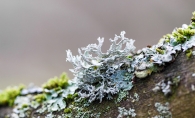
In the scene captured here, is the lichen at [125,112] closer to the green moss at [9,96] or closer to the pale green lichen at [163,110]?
the pale green lichen at [163,110]

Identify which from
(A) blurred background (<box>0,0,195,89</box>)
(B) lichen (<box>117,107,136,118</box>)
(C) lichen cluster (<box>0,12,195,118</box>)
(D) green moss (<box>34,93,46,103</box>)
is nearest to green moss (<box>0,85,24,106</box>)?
(D) green moss (<box>34,93,46,103</box>)

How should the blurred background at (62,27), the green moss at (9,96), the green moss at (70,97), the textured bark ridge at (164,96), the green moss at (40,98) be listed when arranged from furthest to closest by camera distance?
the blurred background at (62,27), the green moss at (9,96), the green moss at (40,98), the green moss at (70,97), the textured bark ridge at (164,96)

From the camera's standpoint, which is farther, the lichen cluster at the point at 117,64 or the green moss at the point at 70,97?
the green moss at the point at 70,97

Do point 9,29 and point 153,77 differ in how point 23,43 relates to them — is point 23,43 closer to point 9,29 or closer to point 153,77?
point 9,29

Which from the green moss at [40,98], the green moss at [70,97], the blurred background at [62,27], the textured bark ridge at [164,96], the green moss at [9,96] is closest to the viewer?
the textured bark ridge at [164,96]

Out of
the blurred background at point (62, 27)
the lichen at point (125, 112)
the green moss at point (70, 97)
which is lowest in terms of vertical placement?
the lichen at point (125, 112)

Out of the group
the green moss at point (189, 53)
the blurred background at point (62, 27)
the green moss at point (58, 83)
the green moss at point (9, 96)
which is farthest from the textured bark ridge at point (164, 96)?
the blurred background at point (62, 27)

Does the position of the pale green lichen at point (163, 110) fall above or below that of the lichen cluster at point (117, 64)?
below

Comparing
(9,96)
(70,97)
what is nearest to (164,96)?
(70,97)
